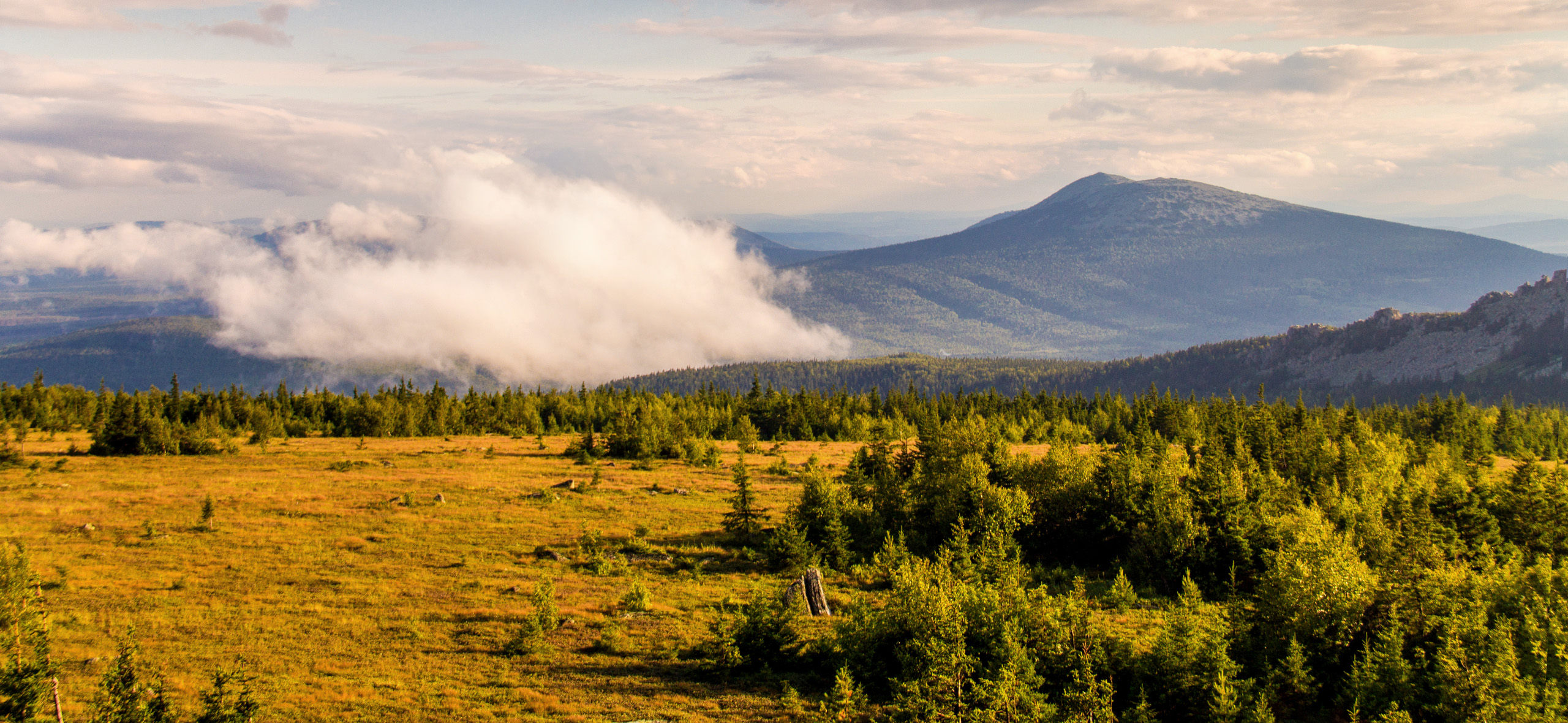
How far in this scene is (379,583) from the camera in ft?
139

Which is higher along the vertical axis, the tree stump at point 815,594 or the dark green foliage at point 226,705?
the dark green foliage at point 226,705

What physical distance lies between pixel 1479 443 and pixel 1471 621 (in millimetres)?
106542

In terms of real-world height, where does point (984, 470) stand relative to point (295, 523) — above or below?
above

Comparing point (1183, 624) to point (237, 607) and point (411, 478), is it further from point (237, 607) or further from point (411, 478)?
point (411, 478)

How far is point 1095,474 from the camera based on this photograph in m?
52.1

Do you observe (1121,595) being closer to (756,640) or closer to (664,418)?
(756,640)

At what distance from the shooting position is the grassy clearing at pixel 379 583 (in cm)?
3030

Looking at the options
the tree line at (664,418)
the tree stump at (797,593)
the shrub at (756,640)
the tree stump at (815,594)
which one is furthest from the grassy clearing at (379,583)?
the tree line at (664,418)

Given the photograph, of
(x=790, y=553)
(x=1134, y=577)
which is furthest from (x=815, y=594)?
(x=1134, y=577)

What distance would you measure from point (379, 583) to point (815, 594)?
2369 centimetres

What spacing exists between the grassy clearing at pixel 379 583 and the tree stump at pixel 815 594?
468 cm

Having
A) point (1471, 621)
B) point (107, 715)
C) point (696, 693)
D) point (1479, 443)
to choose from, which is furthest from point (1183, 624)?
point (1479, 443)

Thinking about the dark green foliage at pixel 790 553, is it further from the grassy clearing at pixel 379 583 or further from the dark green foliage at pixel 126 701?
the dark green foliage at pixel 126 701

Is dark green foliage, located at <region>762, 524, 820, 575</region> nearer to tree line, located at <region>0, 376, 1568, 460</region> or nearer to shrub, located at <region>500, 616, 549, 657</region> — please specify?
shrub, located at <region>500, 616, 549, 657</region>
